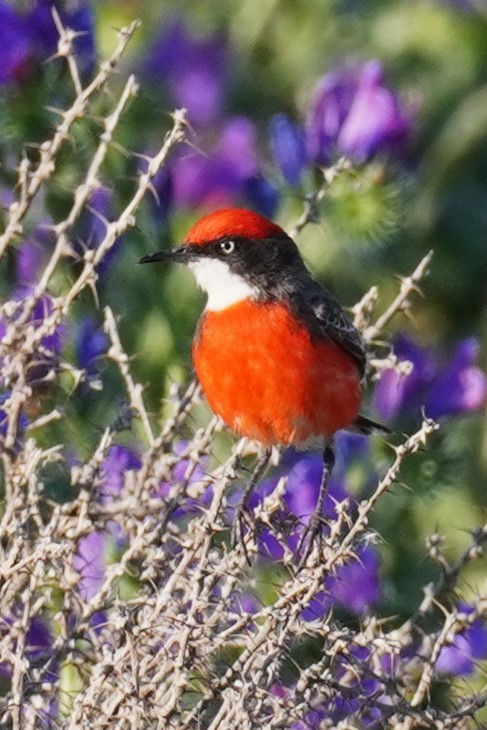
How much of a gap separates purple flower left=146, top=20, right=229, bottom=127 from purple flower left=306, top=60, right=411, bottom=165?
2.15m

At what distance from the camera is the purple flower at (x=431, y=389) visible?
4.02 m

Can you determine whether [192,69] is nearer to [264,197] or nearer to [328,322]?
[264,197]

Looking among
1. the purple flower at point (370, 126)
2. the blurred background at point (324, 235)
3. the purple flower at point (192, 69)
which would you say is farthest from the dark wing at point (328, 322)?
the purple flower at point (192, 69)

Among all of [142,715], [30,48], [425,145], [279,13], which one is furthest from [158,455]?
[279,13]

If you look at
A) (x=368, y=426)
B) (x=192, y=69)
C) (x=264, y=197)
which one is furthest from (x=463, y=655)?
(x=192, y=69)

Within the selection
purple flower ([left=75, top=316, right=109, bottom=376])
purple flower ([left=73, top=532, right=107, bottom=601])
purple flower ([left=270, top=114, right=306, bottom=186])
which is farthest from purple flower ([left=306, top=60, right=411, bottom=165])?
purple flower ([left=73, top=532, right=107, bottom=601])

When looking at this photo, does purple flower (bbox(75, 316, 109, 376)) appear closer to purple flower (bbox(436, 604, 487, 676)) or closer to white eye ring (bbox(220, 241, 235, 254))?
white eye ring (bbox(220, 241, 235, 254))

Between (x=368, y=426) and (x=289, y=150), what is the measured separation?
85cm

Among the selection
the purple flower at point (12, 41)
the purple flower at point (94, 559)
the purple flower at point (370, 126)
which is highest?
the purple flower at point (12, 41)

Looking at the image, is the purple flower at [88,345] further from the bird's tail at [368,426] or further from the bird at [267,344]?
the bird's tail at [368,426]

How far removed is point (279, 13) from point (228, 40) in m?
0.25

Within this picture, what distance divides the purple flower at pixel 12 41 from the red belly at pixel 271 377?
2.59ft

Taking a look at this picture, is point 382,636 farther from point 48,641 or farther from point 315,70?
point 315,70

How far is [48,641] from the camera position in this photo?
3307mm
